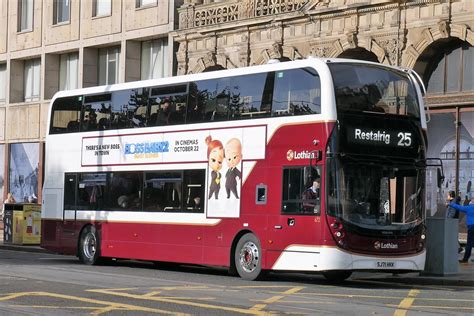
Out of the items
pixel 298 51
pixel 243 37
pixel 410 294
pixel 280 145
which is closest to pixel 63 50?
pixel 243 37

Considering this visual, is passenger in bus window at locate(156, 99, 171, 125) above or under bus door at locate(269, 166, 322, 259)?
above

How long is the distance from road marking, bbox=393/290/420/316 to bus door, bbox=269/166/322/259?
2038mm

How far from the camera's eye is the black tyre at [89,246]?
2417 centimetres

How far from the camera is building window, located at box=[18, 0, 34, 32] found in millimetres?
46375

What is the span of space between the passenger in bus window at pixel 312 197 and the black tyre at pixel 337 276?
152 cm

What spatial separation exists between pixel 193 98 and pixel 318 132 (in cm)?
413

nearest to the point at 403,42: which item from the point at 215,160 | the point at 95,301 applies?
the point at 215,160

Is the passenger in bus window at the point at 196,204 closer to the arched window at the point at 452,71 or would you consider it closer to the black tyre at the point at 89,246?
the black tyre at the point at 89,246

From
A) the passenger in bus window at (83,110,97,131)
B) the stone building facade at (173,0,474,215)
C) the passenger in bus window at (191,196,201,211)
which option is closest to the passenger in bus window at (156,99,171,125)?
the passenger in bus window at (191,196,201,211)

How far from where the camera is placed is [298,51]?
3200 centimetres

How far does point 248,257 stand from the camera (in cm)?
1983

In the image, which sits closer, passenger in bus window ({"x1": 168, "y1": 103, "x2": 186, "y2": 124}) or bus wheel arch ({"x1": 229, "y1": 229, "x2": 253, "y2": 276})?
bus wheel arch ({"x1": 229, "y1": 229, "x2": 253, "y2": 276})

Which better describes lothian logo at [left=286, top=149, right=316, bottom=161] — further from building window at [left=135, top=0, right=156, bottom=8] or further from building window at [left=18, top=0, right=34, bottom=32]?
building window at [left=18, top=0, right=34, bottom=32]

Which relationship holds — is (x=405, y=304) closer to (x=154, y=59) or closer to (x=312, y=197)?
(x=312, y=197)
